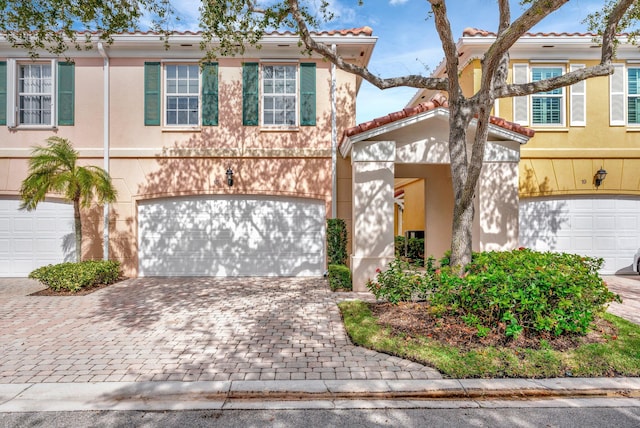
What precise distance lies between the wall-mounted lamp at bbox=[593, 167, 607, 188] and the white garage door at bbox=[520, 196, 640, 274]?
0.51 meters

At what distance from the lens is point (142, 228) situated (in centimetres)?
1005

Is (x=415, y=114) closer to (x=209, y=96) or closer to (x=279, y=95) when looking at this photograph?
(x=279, y=95)

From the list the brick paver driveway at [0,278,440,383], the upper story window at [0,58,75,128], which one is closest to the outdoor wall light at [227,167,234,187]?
the brick paver driveway at [0,278,440,383]

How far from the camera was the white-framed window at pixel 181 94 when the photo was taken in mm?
10062

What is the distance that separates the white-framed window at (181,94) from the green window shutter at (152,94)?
0.70ft

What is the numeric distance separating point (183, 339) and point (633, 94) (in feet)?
44.5

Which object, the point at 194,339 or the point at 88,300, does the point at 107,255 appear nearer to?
the point at 88,300

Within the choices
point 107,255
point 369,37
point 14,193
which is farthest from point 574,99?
point 14,193

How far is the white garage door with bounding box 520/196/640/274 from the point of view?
1020cm

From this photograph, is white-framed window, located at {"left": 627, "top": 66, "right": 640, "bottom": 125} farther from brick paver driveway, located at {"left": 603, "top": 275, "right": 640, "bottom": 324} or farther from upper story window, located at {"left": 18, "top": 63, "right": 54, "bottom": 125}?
upper story window, located at {"left": 18, "top": 63, "right": 54, "bottom": 125}

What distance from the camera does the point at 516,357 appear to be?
4246 mm

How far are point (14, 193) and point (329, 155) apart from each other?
915 cm

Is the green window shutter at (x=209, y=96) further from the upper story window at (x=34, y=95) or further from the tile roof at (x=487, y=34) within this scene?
the tile roof at (x=487, y=34)

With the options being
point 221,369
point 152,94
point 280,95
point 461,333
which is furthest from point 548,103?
point 152,94
